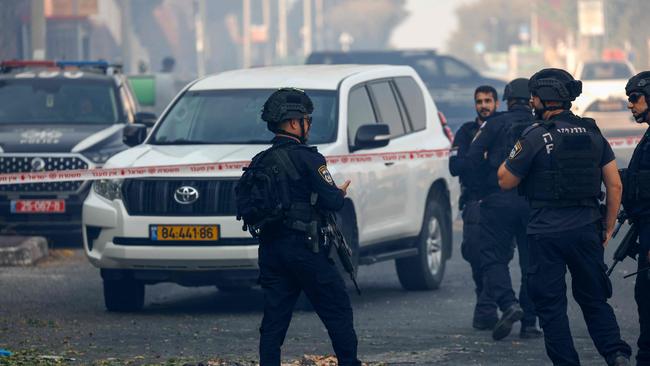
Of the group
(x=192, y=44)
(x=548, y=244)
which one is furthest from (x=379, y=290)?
(x=192, y=44)

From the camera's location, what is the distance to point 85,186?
54.9 ft

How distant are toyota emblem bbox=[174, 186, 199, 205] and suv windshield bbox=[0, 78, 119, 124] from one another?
19.3ft

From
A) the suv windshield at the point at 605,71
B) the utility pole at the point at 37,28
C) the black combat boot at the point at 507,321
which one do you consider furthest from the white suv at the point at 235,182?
the suv windshield at the point at 605,71

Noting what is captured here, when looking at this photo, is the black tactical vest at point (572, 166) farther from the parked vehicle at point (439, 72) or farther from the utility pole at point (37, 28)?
the parked vehicle at point (439, 72)

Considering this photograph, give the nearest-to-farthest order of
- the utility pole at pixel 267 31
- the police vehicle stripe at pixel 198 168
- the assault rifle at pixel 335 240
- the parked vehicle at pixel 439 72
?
the assault rifle at pixel 335 240
the police vehicle stripe at pixel 198 168
the parked vehicle at pixel 439 72
the utility pole at pixel 267 31

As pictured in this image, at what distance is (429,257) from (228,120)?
2.31 metres

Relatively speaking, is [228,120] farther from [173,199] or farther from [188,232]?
[188,232]

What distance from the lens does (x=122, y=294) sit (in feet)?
40.0

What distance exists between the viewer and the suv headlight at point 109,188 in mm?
11914

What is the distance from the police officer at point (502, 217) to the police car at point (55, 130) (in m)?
6.44

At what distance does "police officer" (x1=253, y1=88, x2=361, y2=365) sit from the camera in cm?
801

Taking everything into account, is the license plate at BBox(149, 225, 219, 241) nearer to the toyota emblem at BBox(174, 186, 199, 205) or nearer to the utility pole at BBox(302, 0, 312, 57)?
the toyota emblem at BBox(174, 186, 199, 205)

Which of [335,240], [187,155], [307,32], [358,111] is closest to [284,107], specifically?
[335,240]

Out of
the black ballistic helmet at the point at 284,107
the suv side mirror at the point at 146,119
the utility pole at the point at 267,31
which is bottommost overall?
the utility pole at the point at 267,31
